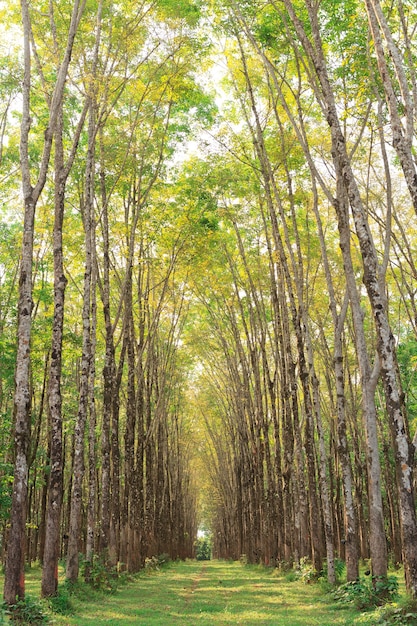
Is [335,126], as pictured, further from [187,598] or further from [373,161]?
[187,598]

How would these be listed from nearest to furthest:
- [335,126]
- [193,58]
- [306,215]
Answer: [335,126]
[193,58]
[306,215]

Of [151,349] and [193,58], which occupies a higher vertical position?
[193,58]

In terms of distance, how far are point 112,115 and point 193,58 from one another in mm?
2802

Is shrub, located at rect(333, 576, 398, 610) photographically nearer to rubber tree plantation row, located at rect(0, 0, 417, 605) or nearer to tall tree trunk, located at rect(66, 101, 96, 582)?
rubber tree plantation row, located at rect(0, 0, 417, 605)

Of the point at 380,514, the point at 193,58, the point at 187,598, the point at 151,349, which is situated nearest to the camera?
the point at 380,514

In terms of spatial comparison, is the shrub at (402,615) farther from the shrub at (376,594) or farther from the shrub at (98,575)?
the shrub at (98,575)

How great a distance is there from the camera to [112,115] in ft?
52.4

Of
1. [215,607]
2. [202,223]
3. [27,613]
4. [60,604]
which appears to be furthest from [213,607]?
[202,223]

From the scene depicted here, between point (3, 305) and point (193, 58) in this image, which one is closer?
point (193, 58)

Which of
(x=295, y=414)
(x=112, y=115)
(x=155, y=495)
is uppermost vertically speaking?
(x=112, y=115)

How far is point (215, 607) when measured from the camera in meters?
→ 11.4

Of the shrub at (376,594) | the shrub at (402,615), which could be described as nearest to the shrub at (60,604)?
the shrub at (376,594)

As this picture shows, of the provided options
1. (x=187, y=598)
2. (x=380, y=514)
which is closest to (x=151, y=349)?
(x=187, y=598)

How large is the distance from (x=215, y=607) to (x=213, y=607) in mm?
41
